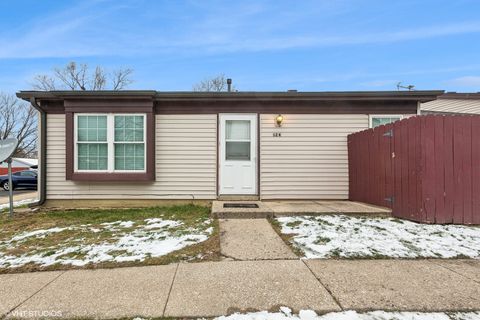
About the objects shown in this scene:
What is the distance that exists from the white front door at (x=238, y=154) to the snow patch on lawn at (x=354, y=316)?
4.75 meters

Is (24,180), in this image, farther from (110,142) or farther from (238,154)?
(238,154)

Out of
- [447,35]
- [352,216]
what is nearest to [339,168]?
[352,216]

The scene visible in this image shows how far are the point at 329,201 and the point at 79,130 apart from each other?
6506 millimetres

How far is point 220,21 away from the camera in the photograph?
12.1 meters

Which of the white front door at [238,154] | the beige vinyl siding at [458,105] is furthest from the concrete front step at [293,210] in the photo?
the beige vinyl siding at [458,105]

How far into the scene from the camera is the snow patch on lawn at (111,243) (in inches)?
130


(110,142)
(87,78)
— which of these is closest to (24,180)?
(110,142)

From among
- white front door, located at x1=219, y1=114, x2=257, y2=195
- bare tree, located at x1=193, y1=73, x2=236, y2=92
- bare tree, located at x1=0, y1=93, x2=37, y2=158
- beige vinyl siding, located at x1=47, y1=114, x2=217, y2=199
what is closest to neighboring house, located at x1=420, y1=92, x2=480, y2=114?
white front door, located at x1=219, y1=114, x2=257, y2=195

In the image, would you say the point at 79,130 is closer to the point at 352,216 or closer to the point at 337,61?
the point at 352,216

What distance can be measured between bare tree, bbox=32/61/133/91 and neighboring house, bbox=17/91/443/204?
68.8 ft

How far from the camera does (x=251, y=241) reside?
385 centimetres

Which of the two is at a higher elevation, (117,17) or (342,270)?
(117,17)

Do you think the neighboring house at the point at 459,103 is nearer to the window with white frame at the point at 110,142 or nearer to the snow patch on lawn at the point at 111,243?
the window with white frame at the point at 110,142

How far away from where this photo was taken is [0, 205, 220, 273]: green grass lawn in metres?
3.25
